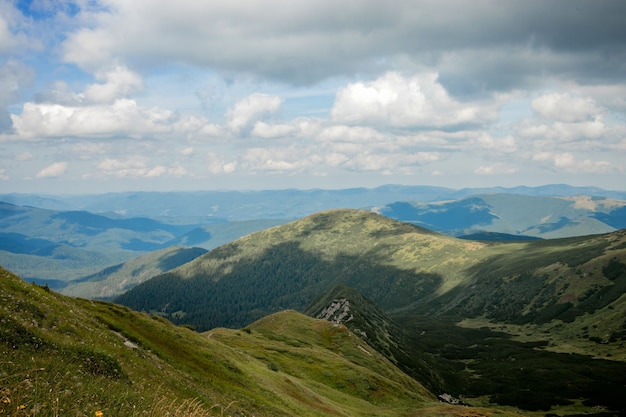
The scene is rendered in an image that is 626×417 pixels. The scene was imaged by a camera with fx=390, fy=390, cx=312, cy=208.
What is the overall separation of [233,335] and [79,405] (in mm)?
85761

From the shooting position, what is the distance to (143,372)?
29.2m

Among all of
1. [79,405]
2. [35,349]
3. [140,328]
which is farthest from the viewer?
[140,328]

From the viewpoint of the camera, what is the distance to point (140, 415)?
14656 mm

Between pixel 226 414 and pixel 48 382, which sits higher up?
pixel 48 382

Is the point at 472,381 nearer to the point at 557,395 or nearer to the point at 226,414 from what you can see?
the point at 557,395

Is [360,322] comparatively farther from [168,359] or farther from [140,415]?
[140,415]

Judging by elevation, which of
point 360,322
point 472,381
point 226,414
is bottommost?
point 472,381

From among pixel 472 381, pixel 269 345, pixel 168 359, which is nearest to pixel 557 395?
pixel 472 381

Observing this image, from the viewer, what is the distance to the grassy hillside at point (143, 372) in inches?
605

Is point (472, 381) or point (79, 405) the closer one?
point (79, 405)

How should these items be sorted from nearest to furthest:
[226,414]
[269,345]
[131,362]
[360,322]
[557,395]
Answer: [131,362] → [226,414] → [269,345] → [557,395] → [360,322]

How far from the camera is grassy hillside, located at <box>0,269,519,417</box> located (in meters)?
15.4

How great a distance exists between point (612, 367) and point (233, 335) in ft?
551

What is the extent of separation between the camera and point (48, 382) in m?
16.3
